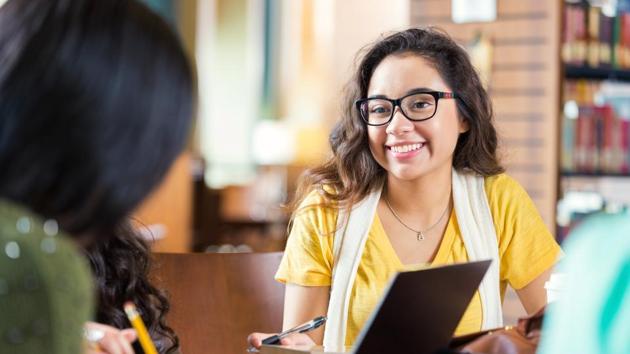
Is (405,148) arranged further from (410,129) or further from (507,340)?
(507,340)

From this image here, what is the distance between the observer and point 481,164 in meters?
2.27

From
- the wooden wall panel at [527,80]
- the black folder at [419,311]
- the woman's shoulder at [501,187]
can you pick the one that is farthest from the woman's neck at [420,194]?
the wooden wall panel at [527,80]

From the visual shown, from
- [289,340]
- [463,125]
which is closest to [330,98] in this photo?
[463,125]

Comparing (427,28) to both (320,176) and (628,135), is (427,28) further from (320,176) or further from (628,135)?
(628,135)

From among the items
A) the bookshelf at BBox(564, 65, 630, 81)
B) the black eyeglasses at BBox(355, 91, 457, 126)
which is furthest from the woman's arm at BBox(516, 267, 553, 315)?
the bookshelf at BBox(564, 65, 630, 81)

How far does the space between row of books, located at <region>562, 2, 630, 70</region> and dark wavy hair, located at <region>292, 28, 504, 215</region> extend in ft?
9.78

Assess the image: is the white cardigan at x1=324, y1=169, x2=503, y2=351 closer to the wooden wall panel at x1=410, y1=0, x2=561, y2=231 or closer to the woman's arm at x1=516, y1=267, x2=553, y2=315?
the woman's arm at x1=516, y1=267, x2=553, y2=315

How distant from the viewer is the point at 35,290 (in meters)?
0.89

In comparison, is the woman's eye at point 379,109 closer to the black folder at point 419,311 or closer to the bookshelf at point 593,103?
the black folder at point 419,311

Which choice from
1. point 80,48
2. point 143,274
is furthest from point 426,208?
point 80,48

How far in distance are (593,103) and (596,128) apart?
0.63 feet

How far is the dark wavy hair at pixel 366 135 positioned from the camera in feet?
7.22

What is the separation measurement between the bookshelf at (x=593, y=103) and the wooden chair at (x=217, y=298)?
10.7 feet

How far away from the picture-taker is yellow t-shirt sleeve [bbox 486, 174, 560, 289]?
2139mm
